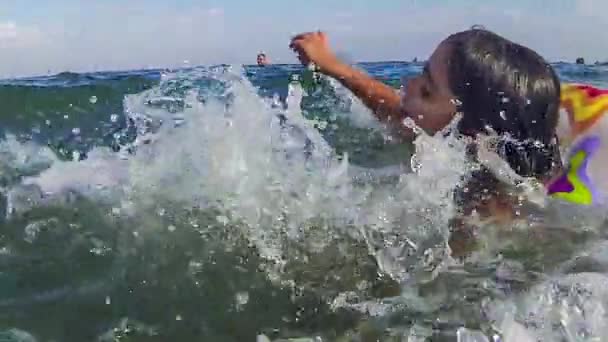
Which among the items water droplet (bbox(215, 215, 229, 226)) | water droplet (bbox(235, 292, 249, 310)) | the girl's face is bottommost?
water droplet (bbox(235, 292, 249, 310))

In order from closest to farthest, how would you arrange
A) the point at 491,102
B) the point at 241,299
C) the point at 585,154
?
the point at 241,299
the point at 491,102
the point at 585,154

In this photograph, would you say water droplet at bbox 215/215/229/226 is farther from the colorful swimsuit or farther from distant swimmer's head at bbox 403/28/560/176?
the colorful swimsuit

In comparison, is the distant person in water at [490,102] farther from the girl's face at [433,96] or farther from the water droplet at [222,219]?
the water droplet at [222,219]

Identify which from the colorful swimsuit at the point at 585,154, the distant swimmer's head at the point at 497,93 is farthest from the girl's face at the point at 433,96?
the colorful swimsuit at the point at 585,154

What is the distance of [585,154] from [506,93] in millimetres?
715

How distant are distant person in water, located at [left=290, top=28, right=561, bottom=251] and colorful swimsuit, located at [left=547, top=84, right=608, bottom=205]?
0.13m

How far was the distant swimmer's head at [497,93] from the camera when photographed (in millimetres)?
2768

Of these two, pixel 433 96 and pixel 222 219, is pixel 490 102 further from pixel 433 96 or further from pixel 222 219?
pixel 222 219

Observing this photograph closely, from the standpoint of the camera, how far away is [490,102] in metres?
2.79

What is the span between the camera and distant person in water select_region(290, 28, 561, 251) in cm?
277

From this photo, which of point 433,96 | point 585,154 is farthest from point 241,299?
point 585,154

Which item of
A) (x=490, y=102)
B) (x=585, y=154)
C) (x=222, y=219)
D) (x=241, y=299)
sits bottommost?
(x=241, y=299)

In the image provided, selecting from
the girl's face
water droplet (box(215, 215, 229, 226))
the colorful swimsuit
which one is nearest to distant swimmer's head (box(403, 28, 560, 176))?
the girl's face

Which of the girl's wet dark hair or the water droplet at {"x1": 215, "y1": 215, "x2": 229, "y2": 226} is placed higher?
the girl's wet dark hair
